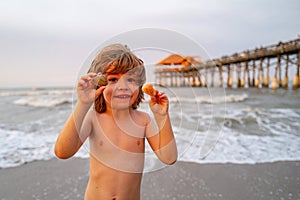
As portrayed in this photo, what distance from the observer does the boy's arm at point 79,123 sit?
796mm

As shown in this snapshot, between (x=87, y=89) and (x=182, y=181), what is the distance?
1742 mm

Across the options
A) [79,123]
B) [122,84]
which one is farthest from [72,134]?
[122,84]

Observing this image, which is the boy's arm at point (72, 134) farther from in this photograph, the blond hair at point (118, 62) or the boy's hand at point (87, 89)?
the blond hair at point (118, 62)

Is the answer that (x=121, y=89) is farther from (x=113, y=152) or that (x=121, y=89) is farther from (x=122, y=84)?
(x=113, y=152)

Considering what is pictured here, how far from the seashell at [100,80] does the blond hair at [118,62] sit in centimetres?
3

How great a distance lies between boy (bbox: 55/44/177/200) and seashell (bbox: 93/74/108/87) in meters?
0.01

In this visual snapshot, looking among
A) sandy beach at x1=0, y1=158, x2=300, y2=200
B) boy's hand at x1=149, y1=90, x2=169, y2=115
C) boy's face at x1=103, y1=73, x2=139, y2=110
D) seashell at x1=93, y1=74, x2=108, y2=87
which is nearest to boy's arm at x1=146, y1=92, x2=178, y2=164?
boy's hand at x1=149, y1=90, x2=169, y2=115

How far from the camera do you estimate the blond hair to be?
84 centimetres

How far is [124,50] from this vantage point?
89 cm

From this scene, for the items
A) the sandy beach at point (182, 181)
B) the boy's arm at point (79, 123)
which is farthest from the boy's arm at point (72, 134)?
the sandy beach at point (182, 181)

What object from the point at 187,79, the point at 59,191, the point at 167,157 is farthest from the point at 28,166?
the point at 187,79

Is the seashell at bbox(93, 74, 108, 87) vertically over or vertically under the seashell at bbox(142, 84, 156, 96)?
over

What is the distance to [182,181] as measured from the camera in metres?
2.13

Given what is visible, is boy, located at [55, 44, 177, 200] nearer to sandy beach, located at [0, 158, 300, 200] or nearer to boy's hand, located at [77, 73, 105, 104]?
boy's hand, located at [77, 73, 105, 104]
